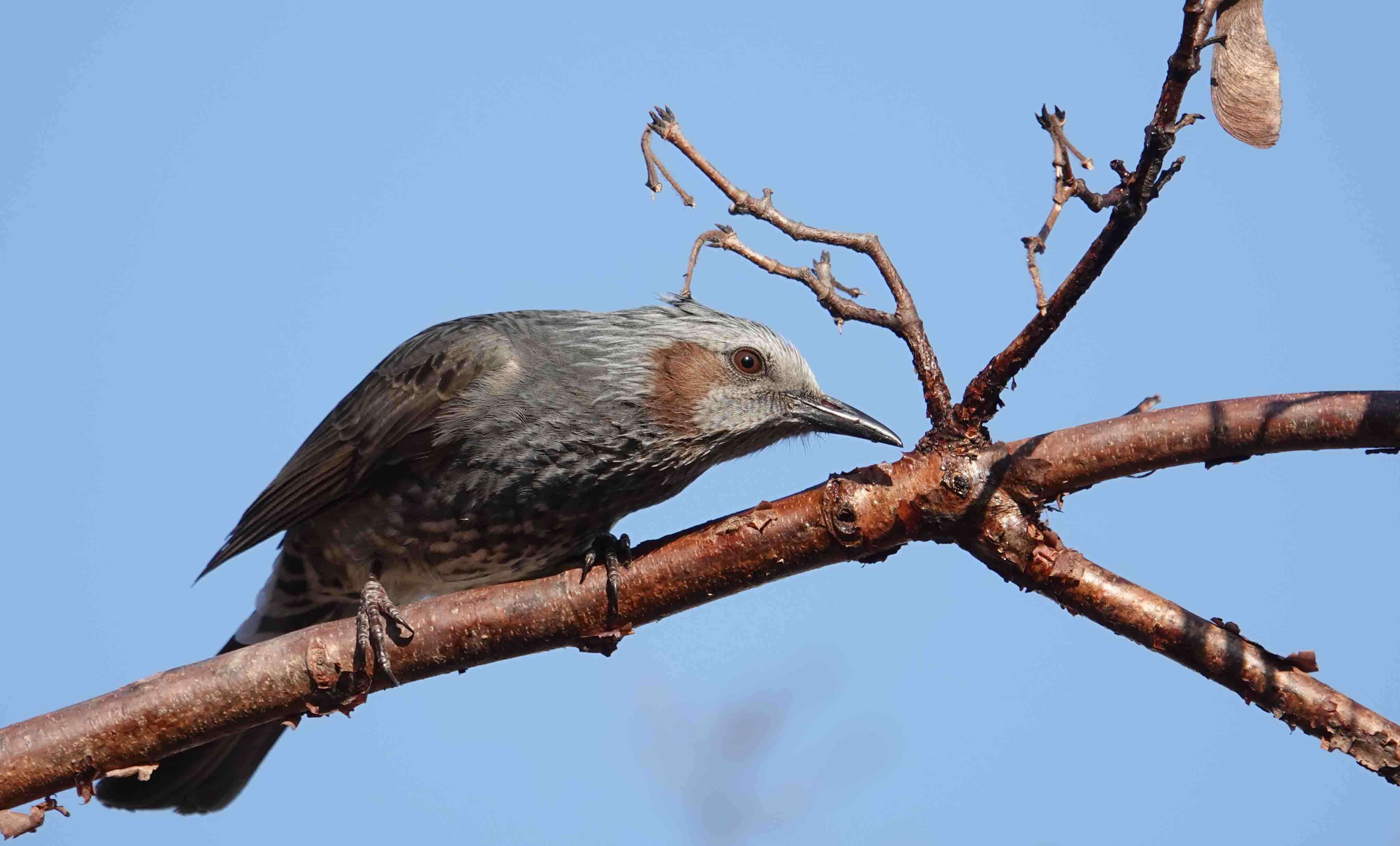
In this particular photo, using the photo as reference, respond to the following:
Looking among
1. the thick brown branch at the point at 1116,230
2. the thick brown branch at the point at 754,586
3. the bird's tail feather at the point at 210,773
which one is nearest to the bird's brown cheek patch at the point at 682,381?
the thick brown branch at the point at 754,586

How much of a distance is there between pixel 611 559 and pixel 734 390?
1.19 meters

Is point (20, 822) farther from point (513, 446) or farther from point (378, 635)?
point (513, 446)

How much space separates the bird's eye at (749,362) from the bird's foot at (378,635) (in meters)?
1.83

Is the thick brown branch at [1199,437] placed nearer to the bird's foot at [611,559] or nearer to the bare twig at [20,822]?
the bird's foot at [611,559]

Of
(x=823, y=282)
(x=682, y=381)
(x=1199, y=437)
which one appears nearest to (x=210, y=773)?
(x=682, y=381)

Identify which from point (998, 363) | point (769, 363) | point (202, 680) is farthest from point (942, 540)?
point (202, 680)

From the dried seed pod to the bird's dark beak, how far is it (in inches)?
87.4

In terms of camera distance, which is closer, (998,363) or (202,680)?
(998,363)

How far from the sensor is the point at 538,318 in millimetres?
5707

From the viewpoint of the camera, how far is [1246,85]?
115 inches

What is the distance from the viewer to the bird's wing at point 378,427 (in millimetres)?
5418

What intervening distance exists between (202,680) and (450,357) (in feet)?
6.07

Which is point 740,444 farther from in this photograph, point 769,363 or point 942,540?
point 942,540

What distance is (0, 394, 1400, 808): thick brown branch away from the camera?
11.2ft
